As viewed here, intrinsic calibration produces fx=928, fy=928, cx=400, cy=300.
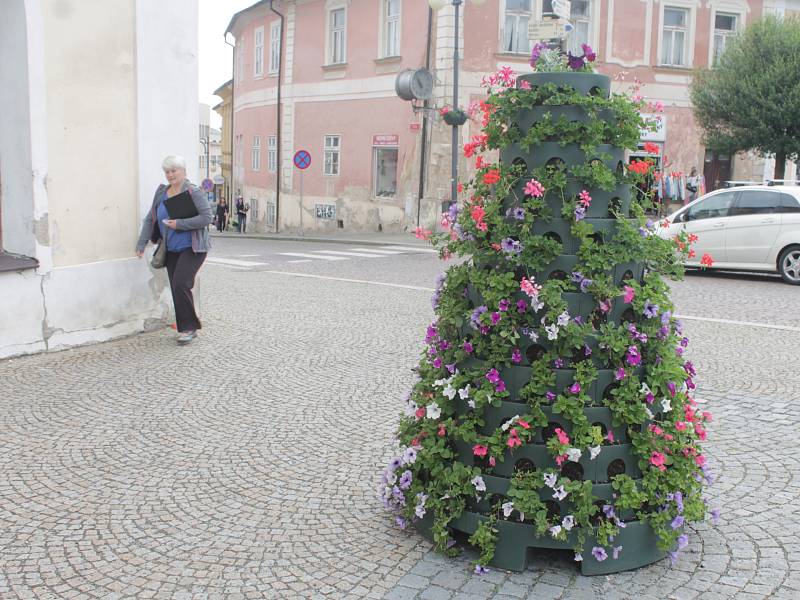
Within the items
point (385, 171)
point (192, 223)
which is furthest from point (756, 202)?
point (385, 171)

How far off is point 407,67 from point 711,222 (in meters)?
14.7

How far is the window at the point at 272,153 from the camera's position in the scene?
3555 centimetres

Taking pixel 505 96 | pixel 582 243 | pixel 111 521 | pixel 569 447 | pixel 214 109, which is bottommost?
pixel 111 521

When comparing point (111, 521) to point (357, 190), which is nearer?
point (111, 521)

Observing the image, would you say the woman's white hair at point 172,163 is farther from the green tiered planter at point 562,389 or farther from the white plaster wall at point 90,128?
the green tiered planter at point 562,389

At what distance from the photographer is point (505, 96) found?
3.77m

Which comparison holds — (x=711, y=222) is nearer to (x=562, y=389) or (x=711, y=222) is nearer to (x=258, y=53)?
(x=562, y=389)

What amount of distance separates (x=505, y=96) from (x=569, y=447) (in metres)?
1.43

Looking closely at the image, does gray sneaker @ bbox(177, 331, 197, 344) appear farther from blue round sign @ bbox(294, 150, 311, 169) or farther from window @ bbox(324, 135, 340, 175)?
window @ bbox(324, 135, 340, 175)

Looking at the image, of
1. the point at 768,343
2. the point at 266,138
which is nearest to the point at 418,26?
the point at 266,138

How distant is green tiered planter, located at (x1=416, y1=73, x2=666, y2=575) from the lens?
368 centimetres

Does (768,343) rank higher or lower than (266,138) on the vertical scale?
lower

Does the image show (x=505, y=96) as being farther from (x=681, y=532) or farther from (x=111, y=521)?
(x=111, y=521)

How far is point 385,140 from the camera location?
2941 centimetres
